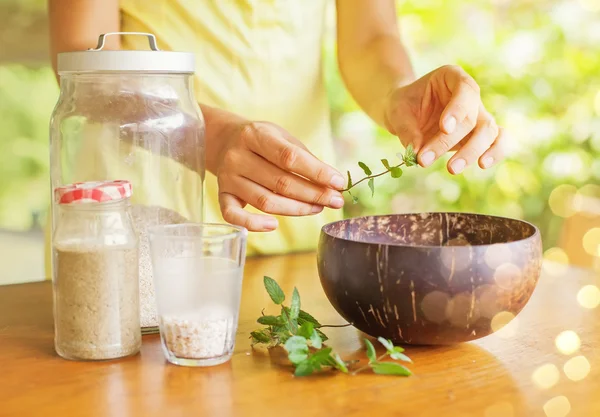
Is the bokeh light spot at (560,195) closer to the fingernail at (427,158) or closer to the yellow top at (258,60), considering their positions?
the yellow top at (258,60)

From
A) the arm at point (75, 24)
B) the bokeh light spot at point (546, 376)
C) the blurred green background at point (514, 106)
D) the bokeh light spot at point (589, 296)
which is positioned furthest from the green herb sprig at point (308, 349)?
the blurred green background at point (514, 106)

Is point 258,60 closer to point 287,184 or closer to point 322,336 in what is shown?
point 287,184

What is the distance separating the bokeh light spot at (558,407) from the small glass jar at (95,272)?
1.30 feet

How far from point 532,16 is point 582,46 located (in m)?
0.23

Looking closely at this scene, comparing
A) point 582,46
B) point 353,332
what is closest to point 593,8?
point 582,46

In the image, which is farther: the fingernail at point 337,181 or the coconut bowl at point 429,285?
the fingernail at point 337,181

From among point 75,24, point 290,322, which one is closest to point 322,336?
point 290,322

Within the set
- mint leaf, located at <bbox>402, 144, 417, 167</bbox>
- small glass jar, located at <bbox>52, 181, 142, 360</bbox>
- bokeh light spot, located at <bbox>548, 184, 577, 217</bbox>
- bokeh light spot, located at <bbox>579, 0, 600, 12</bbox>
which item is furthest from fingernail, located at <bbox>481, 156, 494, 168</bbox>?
bokeh light spot, located at <bbox>579, 0, 600, 12</bbox>

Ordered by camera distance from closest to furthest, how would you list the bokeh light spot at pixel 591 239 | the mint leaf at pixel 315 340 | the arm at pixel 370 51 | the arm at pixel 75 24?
the mint leaf at pixel 315 340 → the arm at pixel 75 24 → the arm at pixel 370 51 → the bokeh light spot at pixel 591 239

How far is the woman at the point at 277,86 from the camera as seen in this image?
3.26 ft

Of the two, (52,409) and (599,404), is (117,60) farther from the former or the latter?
(599,404)

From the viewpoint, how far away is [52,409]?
681 mm

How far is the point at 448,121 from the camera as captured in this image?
0.96 metres

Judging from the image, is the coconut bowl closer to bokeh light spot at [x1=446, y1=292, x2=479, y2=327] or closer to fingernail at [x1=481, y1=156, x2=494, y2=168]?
bokeh light spot at [x1=446, y1=292, x2=479, y2=327]
